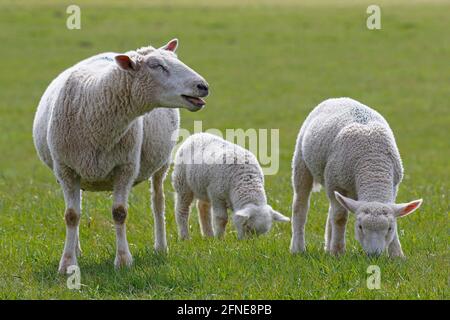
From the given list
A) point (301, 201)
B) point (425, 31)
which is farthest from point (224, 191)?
point (425, 31)

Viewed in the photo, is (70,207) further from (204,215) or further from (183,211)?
(204,215)

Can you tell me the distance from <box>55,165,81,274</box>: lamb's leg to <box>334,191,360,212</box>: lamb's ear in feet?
Answer: 7.24

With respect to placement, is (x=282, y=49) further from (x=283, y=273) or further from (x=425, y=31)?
(x=283, y=273)

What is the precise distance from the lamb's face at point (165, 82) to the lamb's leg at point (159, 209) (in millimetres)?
1942

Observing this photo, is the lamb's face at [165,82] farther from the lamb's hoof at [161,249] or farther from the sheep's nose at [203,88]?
the lamb's hoof at [161,249]

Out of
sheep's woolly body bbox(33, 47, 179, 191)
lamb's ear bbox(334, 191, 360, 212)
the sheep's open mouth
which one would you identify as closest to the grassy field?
lamb's ear bbox(334, 191, 360, 212)

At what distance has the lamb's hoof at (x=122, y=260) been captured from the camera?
728 centimetres

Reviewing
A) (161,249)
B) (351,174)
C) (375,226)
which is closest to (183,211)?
(161,249)

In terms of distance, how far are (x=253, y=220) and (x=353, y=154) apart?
1898mm

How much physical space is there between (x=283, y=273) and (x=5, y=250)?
2.64m

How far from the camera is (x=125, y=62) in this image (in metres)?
6.83

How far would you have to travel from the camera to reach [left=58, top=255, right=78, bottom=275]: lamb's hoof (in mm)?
7164

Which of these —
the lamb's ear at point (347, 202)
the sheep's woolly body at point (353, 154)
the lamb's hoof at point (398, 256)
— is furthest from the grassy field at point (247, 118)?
the sheep's woolly body at point (353, 154)

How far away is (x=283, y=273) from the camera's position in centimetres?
670
